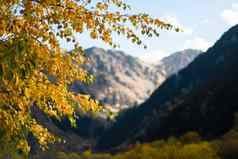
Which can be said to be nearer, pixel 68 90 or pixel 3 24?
pixel 3 24

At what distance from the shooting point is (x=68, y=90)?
14.1m

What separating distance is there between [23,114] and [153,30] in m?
3.82

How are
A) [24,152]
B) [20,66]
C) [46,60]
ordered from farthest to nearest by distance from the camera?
[24,152] → [46,60] → [20,66]

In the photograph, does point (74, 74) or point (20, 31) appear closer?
point (20, 31)

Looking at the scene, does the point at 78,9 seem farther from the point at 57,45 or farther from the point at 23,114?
the point at 23,114

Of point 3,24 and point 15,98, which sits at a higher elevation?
point 3,24

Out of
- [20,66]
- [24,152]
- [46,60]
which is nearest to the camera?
[20,66]

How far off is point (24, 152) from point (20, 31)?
10.9ft

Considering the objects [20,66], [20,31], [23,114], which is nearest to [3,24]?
[20,31]

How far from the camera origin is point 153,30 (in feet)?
43.4

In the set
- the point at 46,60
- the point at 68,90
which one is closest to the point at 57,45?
the point at 46,60

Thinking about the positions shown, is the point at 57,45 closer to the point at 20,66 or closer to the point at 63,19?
the point at 63,19

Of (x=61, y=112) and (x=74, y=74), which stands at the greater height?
(x=74, y=74)

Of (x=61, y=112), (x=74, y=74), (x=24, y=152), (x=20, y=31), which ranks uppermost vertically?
(x=20, y=31)
